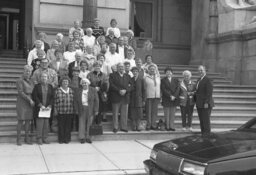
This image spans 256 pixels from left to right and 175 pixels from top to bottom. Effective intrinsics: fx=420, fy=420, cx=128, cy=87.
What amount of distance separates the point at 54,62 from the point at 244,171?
749cm

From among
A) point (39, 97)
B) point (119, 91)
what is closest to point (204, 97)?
point (119, 91)

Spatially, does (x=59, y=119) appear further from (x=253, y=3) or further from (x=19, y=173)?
(x=253, y=3)

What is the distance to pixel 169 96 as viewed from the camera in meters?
11.3

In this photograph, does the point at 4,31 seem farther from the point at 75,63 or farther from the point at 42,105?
the point at 42,105

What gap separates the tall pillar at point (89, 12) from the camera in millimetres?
15188

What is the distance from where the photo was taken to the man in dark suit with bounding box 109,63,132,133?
35.5 ft

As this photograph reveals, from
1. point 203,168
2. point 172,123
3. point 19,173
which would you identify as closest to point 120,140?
point 172,123

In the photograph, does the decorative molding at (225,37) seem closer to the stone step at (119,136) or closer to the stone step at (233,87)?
the stone step at (233,87)

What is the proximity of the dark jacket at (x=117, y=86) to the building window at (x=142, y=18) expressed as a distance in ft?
36.7

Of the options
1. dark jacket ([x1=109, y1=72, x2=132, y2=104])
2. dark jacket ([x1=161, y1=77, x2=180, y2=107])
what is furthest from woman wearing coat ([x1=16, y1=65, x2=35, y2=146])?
dark jacket ([x1=161, y1=77, x2=180, y2=107])

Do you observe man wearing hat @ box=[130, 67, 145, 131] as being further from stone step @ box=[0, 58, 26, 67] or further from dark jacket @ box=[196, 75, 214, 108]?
stone step @ box=[0, 58, 26, 67]

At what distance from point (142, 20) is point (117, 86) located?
11.7 meters

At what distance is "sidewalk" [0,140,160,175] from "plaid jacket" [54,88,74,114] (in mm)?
815

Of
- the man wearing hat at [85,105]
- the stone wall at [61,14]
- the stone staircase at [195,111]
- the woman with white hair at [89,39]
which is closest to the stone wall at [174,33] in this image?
the stone staircase at [195,111]
